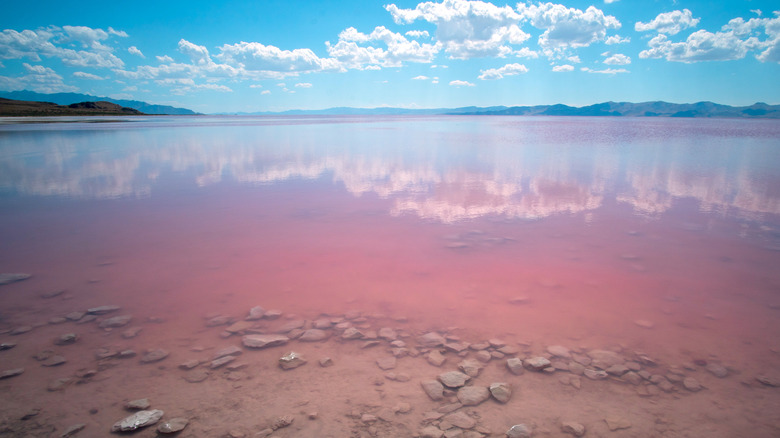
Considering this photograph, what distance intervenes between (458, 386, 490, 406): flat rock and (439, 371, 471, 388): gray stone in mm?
67

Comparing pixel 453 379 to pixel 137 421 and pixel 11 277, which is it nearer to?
pixel 137 421

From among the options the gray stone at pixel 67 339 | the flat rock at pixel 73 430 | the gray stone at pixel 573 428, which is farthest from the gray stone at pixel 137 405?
the gray stone at pixel 573 428

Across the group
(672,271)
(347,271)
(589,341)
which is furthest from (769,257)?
(347,271)

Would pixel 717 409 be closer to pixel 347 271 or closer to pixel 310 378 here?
pixel 310 378

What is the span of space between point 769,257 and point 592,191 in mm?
5506

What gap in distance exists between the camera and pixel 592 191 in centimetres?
1216

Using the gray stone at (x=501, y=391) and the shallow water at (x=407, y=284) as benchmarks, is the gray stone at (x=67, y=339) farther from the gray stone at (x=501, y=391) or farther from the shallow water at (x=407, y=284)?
the gray stone at (x=501, y=391)

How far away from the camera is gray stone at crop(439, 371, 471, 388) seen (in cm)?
383

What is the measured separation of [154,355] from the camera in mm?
4348

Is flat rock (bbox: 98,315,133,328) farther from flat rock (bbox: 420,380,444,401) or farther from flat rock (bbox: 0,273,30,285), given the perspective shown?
flat rock (bbox: 420,380,444,401)

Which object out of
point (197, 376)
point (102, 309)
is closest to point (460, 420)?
point (197, 376)

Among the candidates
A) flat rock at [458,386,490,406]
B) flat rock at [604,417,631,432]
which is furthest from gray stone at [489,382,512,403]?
flat rock at [604,417,631,432]

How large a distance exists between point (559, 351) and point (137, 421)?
14.1ft

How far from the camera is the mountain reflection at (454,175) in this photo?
10.8 meters
